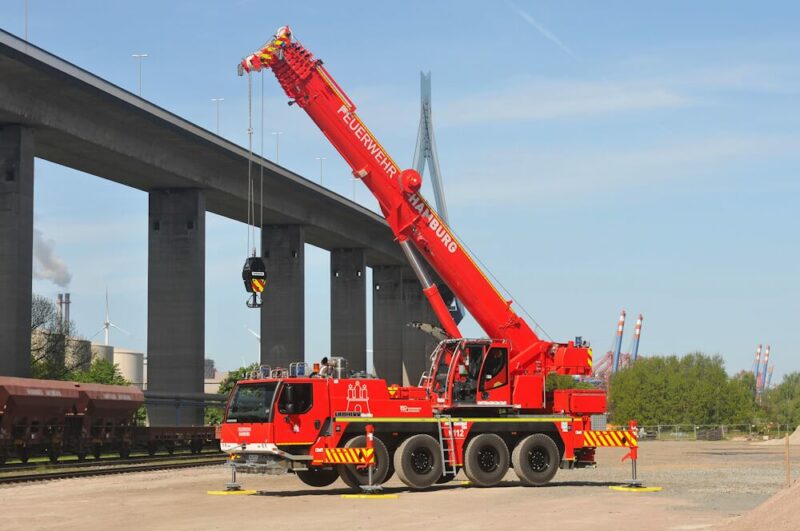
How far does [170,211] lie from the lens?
6700cm

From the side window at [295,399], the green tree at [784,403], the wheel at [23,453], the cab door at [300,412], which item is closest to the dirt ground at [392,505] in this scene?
the cab door at [300,412]

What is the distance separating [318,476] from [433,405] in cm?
339

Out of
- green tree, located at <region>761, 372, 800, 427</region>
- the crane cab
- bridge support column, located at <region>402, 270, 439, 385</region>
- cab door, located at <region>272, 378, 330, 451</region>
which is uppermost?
bridge support column, located at <region>402, 270, 439, 385</region>

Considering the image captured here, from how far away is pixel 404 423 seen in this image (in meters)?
26.3

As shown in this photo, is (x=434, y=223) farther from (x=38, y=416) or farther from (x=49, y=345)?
(x=49, y=345)

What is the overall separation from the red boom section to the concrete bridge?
18712mm

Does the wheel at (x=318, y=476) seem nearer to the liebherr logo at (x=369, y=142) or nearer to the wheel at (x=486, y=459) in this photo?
the wheel at (x=486, y=459)

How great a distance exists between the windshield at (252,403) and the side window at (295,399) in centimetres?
25

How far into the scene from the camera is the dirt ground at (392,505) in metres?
20.1

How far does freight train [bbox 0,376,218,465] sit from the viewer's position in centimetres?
4056

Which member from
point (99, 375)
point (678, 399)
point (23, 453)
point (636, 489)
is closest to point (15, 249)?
point (23, 453)

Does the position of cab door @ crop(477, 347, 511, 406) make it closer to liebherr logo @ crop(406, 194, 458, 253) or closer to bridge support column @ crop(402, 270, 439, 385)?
liebherr logo @ crop(406, 194, 458, 253)

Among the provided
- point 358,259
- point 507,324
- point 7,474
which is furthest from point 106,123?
point 358,259

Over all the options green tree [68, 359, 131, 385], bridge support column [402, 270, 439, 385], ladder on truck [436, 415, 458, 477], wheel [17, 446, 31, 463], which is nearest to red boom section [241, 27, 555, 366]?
ladder on truck [436, 415, 458, 477]
